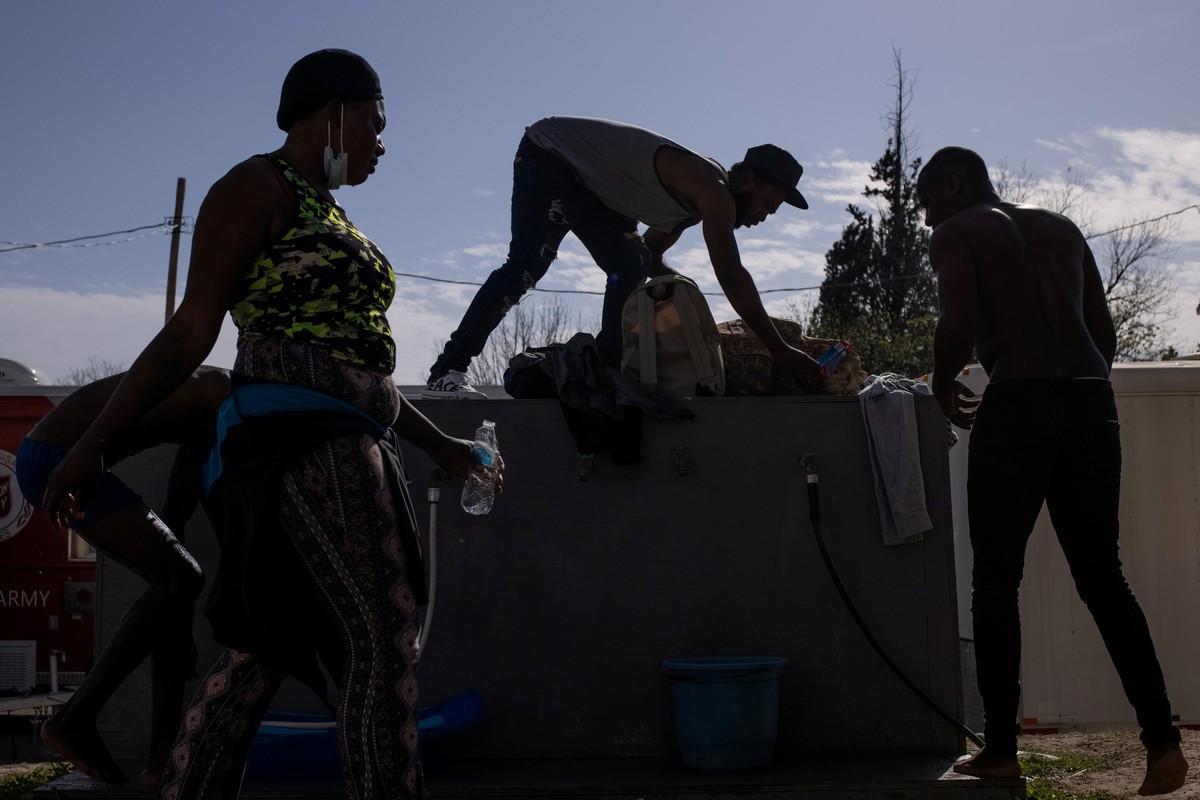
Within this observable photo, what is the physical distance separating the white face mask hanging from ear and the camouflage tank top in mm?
64

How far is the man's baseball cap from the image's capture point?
15.6 feet

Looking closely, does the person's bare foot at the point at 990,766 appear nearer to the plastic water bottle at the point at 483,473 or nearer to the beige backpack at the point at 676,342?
the beige backpack at the point at 676,342

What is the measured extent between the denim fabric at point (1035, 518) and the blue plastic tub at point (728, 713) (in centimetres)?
65

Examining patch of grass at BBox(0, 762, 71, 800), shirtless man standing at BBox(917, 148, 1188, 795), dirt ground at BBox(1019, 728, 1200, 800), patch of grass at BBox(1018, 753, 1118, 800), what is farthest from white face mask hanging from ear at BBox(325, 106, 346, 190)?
patch of grass at BBox(1018, 753, 1118, 800)

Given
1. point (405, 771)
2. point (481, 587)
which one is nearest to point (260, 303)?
point (405, 771)

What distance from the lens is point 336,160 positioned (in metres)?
2.60

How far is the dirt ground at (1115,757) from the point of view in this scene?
5547mm

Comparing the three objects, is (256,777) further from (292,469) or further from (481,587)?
(292,469)

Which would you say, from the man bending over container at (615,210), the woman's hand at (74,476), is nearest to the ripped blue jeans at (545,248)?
the man bending over container at (615,210)

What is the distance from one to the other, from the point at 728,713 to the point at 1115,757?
3.97m

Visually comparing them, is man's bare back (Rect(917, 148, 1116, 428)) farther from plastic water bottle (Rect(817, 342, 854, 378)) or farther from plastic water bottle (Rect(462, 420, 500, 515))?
plastic water bottle (Rect(462, 420, 500, 515))

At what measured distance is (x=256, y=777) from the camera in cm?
373

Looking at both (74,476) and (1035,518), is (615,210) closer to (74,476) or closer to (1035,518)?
(1035,518)

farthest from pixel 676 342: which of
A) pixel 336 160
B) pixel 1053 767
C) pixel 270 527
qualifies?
pixel 1053 767
